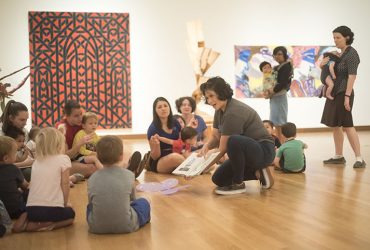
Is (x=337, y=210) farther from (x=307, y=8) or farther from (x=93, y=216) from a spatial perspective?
(x=307, y=8)

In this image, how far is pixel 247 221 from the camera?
3.41m

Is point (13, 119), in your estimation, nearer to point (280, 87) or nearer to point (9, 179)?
point (9, 179)

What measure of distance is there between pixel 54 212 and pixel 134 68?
741 cm

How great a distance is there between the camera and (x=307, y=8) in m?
11.5

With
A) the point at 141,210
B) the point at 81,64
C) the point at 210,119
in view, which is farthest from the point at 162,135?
the point at 81,64

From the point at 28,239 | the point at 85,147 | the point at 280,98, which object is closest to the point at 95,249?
the point at 28,239

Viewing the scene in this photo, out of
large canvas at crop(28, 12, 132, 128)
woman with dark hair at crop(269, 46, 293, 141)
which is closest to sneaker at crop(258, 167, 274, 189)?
woman with dark hair at crop(269, 46, 293, 141)

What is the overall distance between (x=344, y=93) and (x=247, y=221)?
3331 mm

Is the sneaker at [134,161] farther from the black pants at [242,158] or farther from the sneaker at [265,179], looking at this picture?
the sneaker at [265,179]

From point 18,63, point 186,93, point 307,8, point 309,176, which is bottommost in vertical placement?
point 309,176

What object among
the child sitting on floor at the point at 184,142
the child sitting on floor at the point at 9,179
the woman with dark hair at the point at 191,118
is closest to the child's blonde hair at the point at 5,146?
the child sitting on floor at the point at 9,179

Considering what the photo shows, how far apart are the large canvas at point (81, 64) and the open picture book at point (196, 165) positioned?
5782mm

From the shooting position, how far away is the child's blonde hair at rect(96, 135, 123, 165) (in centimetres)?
314

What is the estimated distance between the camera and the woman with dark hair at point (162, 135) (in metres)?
5.71
